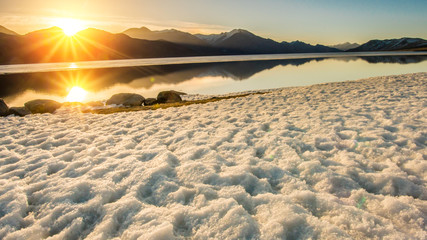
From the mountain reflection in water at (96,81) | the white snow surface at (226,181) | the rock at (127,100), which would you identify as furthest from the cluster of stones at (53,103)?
the mountain reflection in water at (96,81)

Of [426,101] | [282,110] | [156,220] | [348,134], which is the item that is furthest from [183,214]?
[426,101]

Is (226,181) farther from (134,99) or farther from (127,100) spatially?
(127,100)

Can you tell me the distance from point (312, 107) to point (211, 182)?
906 centimetres

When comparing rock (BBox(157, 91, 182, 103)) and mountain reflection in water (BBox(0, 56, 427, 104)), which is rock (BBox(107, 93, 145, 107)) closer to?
rock (BBox(157, 91, 182, 103))

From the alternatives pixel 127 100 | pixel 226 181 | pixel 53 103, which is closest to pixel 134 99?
pixel 127 100

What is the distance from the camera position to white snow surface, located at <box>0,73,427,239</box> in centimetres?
367

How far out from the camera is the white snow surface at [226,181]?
3.67 meters

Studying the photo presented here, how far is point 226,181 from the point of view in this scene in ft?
16.4

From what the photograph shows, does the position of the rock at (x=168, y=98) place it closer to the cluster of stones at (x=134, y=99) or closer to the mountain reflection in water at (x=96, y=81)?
the cluster of stones at (x=134, y=99)

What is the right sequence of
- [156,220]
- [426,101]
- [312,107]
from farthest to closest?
[312,107], [426,101], [156,220]

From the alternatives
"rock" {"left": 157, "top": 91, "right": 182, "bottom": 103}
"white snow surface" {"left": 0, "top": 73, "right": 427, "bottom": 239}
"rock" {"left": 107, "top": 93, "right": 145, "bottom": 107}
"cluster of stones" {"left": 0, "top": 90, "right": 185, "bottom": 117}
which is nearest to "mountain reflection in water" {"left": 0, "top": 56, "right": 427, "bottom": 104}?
"rock" {"left": 107, "top": 93, "right": 145, "bottom": 107}

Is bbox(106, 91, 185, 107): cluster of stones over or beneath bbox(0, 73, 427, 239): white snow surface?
beneath

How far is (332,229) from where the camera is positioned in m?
3.43

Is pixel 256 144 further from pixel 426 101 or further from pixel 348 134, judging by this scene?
pixel 426 101
